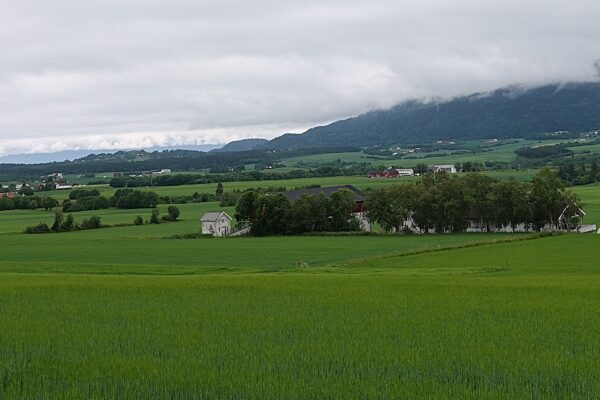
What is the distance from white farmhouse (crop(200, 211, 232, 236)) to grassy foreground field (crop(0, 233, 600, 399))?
5970cm

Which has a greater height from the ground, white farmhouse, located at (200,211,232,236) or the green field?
the green field

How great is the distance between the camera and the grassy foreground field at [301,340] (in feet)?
32.1

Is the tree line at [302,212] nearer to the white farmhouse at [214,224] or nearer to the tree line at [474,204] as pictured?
the tree line at [474,204]

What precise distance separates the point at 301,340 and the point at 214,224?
7391cm

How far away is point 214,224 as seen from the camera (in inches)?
3406

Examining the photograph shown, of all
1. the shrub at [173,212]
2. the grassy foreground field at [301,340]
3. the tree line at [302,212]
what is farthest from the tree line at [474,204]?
the grassy foreground field at [301,340]

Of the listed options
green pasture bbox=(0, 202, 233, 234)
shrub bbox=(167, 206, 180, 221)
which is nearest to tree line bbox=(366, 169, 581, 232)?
green pasture bbox=(0, 202, 233, 234)

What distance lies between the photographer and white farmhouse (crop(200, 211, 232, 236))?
85.6 metres

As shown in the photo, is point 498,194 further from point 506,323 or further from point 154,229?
point 506,323

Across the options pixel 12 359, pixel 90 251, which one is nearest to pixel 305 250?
pixel 90 251

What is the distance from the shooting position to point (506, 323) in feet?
51.2

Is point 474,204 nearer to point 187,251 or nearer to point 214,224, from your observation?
point 214,224

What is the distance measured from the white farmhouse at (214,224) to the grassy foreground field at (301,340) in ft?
196

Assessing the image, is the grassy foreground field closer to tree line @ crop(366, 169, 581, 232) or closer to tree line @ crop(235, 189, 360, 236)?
tree line @ crop(366, 169, 581, 232)
